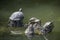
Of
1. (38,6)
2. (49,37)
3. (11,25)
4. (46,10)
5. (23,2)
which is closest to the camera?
(49,37)

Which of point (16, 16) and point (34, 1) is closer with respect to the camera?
point (16, 16)

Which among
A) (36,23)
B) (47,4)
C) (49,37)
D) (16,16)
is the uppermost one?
(47,4)

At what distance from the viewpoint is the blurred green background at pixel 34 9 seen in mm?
5008

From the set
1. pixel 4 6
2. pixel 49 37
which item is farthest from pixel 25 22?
pixel 4 6

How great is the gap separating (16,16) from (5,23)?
0.22 metres

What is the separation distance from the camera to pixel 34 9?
251 inches

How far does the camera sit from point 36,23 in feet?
13.5

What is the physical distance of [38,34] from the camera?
157 inches

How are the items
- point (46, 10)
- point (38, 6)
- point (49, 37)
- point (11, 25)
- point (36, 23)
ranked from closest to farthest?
point (49, 37) < point (36, 23) < point (11, 25) < point (46, 10) < point (38, 6)

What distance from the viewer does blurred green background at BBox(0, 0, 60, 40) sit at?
501 centimetres

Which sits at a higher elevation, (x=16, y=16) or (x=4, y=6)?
(x=4, y=6)

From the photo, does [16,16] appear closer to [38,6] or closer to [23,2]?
[38,6]

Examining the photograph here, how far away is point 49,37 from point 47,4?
3.23 meters

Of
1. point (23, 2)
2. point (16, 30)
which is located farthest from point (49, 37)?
point (23, 2)
